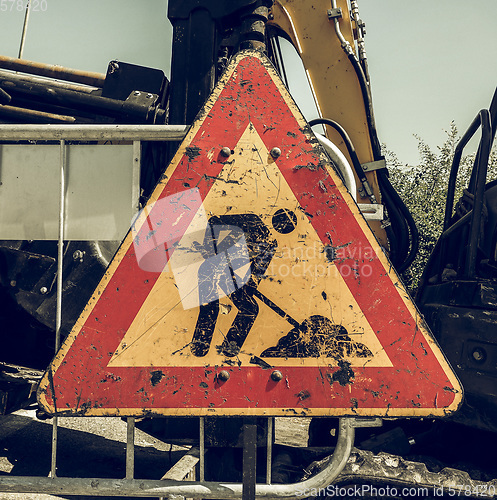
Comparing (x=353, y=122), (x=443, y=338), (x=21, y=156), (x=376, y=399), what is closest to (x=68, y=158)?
(x=21, y=156)

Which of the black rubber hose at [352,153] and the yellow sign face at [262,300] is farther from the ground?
the black rubber hose at [352,153]

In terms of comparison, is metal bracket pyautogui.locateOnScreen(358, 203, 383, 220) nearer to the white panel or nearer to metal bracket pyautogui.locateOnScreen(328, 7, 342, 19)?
metal bracket pyautogui.locateOnScreen(328, 7, 342, 19)

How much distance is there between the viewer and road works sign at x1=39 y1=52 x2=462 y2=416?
63.2 inches

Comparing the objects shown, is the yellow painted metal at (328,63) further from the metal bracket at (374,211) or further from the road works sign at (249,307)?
the road works sign at (249,307)

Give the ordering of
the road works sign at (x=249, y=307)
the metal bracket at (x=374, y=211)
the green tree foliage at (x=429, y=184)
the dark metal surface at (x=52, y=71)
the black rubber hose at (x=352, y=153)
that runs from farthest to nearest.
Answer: the green tree foliage at (x=429, y=184)
the dark metal surface at (x=52, y=71)
the black rubber hose at (x=352, y=153)
the metal bracket at (x=374, y=211)
the road works sign at (x=249, y=307)

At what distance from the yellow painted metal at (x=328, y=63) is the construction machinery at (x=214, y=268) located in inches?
46.5

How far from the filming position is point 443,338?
214cm

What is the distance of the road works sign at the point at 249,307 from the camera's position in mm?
1604

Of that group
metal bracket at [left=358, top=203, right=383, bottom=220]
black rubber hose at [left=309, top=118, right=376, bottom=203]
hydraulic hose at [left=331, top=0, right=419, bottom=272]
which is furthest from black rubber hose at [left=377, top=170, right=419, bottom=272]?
metal bracket at [left=358, top=203, right=383, bottom=220]

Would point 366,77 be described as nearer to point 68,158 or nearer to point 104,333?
point 68,158

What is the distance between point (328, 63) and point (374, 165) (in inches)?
35.2

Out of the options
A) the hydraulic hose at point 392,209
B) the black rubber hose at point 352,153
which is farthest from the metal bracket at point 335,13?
Result: the black rubber hose at point 352,153

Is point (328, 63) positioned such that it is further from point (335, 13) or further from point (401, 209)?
point (401, 209)

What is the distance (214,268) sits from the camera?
165 centimetres
